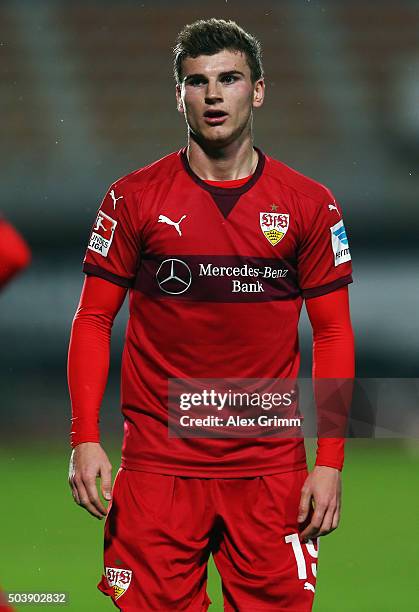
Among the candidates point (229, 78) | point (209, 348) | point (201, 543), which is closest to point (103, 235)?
point (209, 348)

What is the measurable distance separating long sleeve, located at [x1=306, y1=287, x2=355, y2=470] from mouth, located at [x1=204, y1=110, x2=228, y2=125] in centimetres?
53

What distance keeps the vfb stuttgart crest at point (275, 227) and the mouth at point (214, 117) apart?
280 mm

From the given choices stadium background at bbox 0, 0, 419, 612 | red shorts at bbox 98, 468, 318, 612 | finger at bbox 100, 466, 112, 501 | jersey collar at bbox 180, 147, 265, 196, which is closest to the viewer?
finger at bbox 100, 466, 112, 501

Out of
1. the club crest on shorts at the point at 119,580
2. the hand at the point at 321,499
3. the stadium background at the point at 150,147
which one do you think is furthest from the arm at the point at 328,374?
the stadium background at the point at 150,147

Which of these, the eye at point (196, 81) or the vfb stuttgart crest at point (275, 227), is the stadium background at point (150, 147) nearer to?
the vfb stuttgart crest at point (275, 227)

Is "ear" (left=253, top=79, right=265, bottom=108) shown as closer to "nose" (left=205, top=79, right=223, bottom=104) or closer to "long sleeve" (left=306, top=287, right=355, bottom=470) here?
"nose" (left=205, top=79, right=223, bottom=104)

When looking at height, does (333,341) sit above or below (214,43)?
below

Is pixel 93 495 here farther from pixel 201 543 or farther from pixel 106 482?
pixel 201 543

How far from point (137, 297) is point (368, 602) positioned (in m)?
1.96

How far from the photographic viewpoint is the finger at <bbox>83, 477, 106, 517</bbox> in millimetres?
3084

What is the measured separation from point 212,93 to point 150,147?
20.4 ft

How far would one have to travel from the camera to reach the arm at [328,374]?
3.19 m

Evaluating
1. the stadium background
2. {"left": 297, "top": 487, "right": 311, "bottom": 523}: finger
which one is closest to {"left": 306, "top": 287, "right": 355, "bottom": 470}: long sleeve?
{"left": 297, "top": 487, "right": 311, "bottom": 523}: finger

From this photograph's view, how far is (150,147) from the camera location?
9.39m
